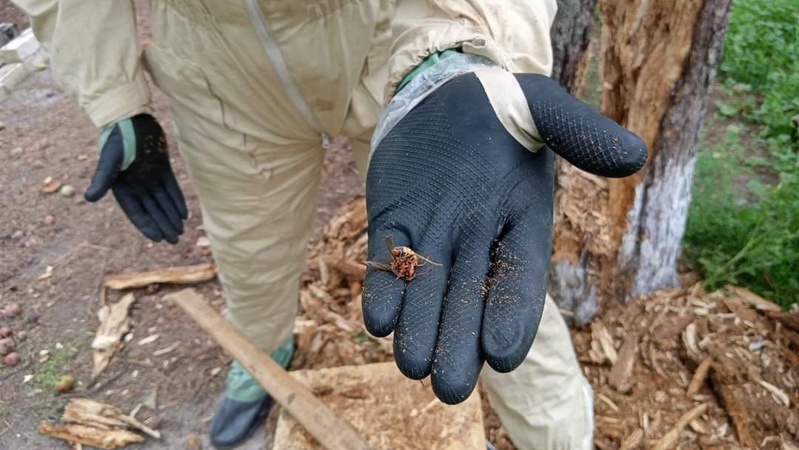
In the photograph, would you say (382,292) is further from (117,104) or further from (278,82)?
(117,104)

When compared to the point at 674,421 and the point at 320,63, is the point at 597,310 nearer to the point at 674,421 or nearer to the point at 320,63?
the point at 674,421

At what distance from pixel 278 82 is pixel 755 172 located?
300cm

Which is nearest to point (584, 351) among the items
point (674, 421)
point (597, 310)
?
point (597, 310)

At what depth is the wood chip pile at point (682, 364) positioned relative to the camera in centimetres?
241

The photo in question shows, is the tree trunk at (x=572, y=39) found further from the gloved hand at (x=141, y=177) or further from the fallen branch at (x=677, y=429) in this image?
the gloved hand at (x=141, y=177)

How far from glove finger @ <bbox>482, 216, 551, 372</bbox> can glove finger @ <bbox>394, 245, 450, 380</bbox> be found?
0.31 ft

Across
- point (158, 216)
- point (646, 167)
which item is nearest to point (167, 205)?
point (158, 216)

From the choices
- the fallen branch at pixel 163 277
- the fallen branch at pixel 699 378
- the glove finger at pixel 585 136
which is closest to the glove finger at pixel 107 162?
the glove finger at pixel 585 136

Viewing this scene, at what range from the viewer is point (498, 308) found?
1.23m

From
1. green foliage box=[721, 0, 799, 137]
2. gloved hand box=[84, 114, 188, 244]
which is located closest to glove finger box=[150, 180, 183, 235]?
gloved hand box=[84, 114, 188, 244]

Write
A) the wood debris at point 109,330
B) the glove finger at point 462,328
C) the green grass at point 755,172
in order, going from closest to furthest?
the glove finger at point 462,328 < the green grass at point 755,172 < the wood debris at point 109,330

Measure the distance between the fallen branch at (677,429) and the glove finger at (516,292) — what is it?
55.8 inches

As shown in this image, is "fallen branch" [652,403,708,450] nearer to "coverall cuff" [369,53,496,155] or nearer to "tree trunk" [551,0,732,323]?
"tree trunk" [551,0,732,323]

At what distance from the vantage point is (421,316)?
4.01 feet
